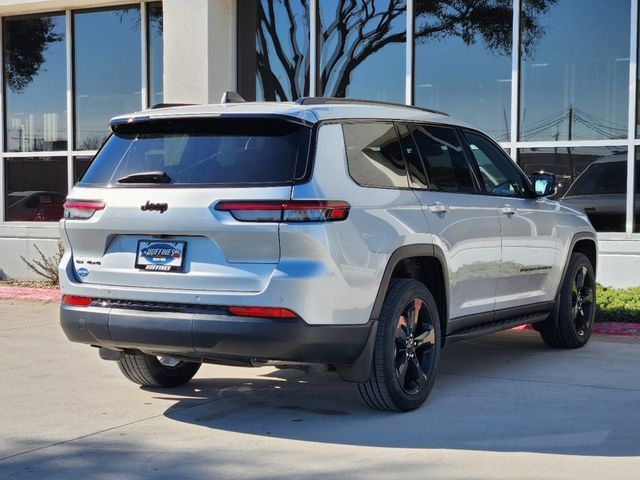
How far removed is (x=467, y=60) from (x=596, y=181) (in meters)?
2.26

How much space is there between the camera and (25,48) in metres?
15.3

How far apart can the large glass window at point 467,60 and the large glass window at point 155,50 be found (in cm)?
387

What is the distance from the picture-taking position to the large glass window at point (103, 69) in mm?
14500

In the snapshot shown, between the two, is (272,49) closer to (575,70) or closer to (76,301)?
(575,70)

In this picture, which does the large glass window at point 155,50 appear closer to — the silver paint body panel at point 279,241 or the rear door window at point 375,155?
the silver paint body panel at point 279,241

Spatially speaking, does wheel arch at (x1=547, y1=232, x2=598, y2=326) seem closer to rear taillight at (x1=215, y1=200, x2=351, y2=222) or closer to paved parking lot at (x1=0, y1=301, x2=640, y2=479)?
paved parking lot at (x1=0, y1=301, x2=640, y2=479)

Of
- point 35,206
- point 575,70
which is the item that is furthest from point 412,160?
point 35,206

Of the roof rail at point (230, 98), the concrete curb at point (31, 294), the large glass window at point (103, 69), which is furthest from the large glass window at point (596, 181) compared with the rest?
the concrete curb at point (31, 294)

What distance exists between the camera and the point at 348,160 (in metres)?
5.84

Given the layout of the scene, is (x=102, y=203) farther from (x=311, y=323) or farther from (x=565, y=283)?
(x=565, y=283)

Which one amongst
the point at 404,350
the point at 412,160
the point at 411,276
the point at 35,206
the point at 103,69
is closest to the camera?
the point at 404,350

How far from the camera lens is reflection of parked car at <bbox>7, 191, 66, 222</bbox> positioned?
48.9 feet

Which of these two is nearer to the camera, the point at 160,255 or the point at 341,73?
the point at 160,255

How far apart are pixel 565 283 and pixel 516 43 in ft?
15.1
